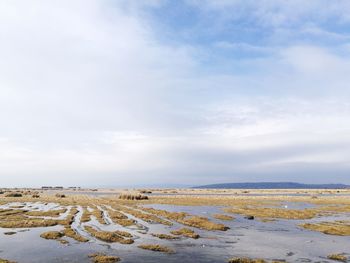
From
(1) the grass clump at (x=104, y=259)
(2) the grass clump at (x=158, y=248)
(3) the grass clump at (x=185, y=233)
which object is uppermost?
(3) the grass clump at (x=185, y=233)

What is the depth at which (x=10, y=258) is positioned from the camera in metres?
35.9

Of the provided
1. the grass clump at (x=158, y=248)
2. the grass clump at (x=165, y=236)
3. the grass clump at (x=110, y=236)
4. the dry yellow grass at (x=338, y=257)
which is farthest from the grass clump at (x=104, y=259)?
the dry yellow grass at (x=338, y=257)

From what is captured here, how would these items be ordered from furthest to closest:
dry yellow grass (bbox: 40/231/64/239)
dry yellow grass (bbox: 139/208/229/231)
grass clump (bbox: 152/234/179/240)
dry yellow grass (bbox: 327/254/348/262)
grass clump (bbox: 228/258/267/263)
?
dry yellow grass (bbox: 139/208/229/231)
grass clump (bbox: 152/234/179/240)
dry yellow grass (bbox: 40/231/64/239)
dry yellow grass (bbox: 327/254/348/262)
grass clump (bbox: 228/258/267/263)

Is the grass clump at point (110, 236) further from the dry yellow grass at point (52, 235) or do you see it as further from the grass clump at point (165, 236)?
the grass clump at point (165, 236)

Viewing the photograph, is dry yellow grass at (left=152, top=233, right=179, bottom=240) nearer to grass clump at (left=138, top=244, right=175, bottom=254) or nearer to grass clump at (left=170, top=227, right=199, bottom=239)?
grass clump at (left=170, top=227, right=199, bottom=239)

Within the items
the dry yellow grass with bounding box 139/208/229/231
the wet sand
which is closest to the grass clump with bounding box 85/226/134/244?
the wet sand

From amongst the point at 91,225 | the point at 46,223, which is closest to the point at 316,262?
the point at 91,225

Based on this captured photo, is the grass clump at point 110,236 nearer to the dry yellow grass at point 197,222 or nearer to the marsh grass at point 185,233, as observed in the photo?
the marsh grass at point 185,233

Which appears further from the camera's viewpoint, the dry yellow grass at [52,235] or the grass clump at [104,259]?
the dry yellow grass at [52,235]

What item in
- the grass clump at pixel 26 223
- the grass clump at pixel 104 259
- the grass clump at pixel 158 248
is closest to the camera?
the grass clump at pixel 104 259

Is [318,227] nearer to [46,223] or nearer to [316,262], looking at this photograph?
[316,262]

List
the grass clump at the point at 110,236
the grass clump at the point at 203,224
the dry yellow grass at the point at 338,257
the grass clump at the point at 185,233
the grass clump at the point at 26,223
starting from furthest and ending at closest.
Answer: the grass clump at the point at 26,223 → the grass clump at the point at 203,224 → the grass clump at the point at 185,233 → the grass clump at the point at 110,236 → the dry yellow grass at the point at 338,257

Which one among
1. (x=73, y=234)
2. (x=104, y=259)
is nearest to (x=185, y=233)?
(x=73, y=234)

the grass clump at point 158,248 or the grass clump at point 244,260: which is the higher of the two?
the grass clump at point 158,248
